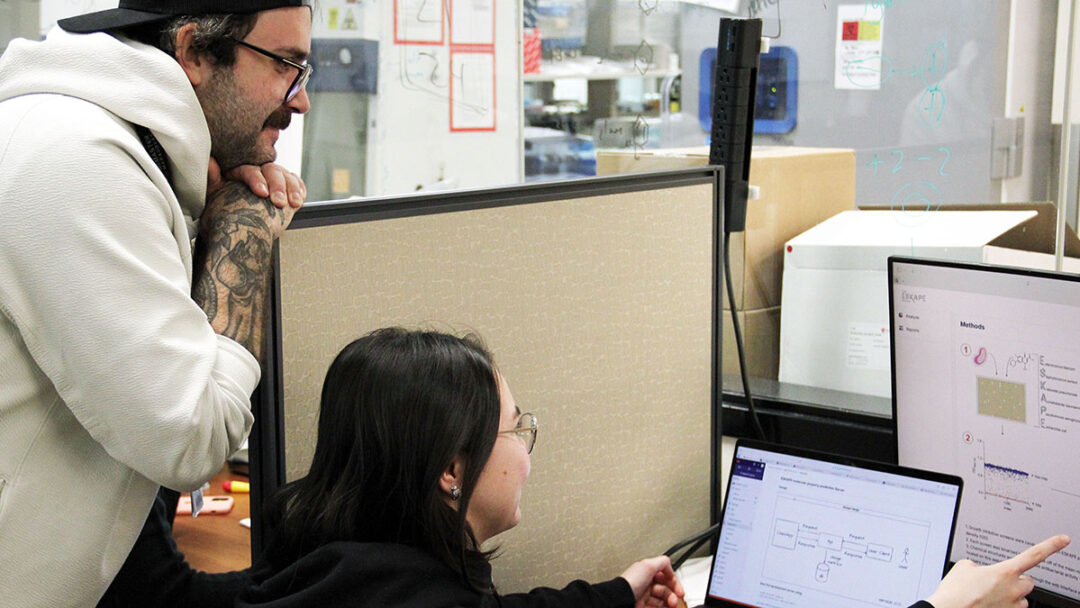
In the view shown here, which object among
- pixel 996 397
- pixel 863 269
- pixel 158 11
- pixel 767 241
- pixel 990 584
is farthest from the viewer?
pixel 767 241

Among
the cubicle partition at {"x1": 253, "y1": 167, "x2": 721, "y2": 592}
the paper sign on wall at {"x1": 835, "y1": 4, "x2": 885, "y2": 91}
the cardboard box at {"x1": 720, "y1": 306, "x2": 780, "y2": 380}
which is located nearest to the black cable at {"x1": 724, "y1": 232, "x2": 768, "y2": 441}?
the cubicle partition at {"x1": 253, "y1": 167, "x2": 721, "y2": 592}

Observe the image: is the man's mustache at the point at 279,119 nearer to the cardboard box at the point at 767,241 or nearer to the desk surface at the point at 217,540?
the desk surface at the point at 217,540

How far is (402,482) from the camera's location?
1000mm

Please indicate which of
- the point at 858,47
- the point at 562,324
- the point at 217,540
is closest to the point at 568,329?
the point at 562,324

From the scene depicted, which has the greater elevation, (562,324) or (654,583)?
(562,324)

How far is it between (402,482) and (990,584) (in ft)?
2.00

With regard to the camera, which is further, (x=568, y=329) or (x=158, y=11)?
(x=568, y=329)

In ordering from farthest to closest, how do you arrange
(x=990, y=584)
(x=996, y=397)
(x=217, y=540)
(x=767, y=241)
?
(x=767, y=241)
(x=217, y=540)
(x=996, y=397)
(x=990, y=584)

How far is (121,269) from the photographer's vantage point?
807mm

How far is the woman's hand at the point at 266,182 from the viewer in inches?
39.9

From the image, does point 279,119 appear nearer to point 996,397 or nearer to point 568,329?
point 568,329

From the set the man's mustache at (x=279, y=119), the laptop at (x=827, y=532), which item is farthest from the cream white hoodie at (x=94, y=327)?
the laptop at (x=827, y=532)

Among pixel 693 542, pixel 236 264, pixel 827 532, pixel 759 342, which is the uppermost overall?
pixel 236 264

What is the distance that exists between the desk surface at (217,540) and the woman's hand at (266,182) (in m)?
0.55
